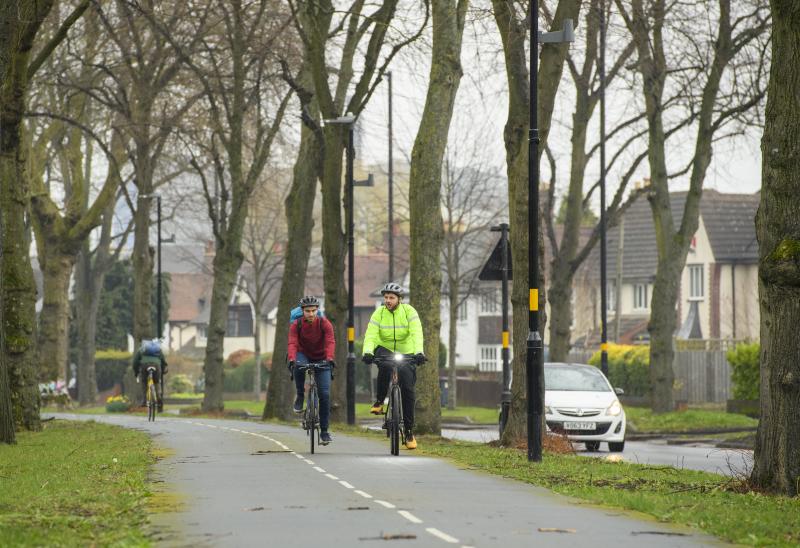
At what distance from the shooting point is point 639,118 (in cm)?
4072

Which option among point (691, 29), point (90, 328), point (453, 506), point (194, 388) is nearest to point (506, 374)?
point (691, 29)

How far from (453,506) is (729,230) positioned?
65361 mm

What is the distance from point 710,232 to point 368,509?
65118mm

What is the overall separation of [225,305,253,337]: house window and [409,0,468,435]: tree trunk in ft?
301

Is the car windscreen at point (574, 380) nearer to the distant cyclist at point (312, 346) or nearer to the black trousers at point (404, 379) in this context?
the distant cyclist at point (312, 346)

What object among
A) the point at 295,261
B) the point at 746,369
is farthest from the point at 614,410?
the point at 746,369

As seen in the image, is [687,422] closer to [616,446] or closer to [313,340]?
[616,446]

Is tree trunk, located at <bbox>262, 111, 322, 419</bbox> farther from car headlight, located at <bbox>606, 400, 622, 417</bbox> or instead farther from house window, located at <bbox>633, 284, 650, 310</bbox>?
house window, located at <bbox>633, 284, 650, 310</bbox>

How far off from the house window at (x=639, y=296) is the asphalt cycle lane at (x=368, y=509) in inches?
2611

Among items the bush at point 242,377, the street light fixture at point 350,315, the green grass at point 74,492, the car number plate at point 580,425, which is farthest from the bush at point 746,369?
the bush at point 242,377

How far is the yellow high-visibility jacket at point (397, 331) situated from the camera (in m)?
18.9

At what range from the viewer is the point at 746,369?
1604 inches

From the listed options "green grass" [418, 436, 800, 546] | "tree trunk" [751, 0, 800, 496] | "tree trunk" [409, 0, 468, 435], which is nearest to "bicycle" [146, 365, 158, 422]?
"tree trunk" [409, 0, 468, 435]

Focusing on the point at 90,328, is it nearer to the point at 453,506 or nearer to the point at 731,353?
the point at 731,353
